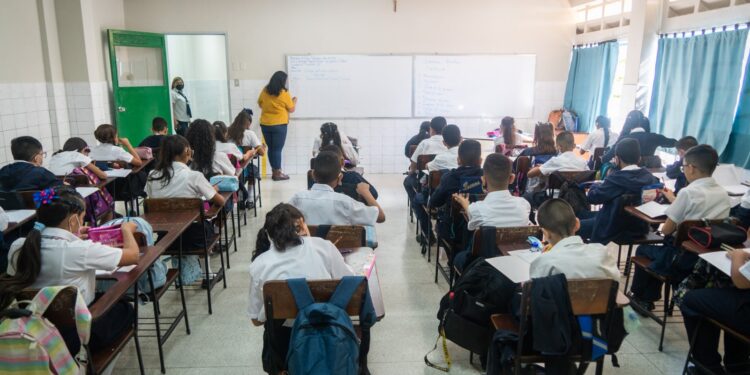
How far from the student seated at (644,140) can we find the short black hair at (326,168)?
336cm

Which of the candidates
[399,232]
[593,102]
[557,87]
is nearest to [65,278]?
[399,232]

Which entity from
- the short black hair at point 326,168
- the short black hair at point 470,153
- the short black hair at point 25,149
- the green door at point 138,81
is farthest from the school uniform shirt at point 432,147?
the green door at point 138,81

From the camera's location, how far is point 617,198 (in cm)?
360

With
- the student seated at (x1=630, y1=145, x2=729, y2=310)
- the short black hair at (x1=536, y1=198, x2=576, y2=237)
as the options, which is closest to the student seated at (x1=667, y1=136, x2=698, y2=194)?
the student seated at (x1=630, y1=145, x2=729, y2=310)

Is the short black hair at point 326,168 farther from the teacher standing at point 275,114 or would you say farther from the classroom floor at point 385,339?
the teacher standing at point 275,114

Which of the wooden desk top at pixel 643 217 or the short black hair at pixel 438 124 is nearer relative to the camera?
the wooden desk top at pixel 643 217

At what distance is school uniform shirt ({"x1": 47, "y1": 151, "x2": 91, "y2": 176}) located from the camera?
4457mm

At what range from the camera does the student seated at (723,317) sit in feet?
7.83

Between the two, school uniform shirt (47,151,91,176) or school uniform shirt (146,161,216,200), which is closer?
school uniform shirt (146,161,216,200)

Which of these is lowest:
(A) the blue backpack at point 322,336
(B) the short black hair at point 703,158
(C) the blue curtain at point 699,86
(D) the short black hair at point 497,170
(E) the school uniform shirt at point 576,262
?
(A) the blue backpack at point 322,336

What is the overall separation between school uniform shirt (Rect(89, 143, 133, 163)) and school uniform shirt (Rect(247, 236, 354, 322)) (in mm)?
3508

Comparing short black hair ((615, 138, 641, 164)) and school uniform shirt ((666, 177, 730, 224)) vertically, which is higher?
short black hair ((615, 138, 641, 164))

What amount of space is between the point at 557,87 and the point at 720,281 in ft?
20.5

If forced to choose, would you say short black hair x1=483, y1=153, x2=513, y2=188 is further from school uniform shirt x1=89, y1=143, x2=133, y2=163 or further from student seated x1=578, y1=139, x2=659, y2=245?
school uniform shirt x1=89, y1=143, x2=133, y2=163
